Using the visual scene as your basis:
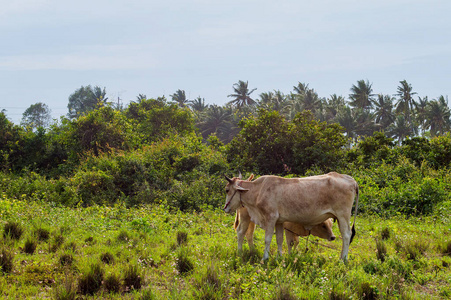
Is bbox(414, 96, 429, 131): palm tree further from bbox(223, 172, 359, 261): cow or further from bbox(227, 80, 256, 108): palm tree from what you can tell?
bbox(223, 172, 359, 261): cow

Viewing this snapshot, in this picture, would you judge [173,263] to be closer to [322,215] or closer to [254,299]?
[254,299]

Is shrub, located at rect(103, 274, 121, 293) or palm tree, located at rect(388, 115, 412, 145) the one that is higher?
palm tree, located at rect(388, 115, 412, 145)

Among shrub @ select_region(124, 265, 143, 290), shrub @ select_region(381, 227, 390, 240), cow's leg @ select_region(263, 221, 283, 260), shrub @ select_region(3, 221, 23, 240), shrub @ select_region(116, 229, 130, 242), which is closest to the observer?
shrub @ select_region(124, 265, 143, 290)

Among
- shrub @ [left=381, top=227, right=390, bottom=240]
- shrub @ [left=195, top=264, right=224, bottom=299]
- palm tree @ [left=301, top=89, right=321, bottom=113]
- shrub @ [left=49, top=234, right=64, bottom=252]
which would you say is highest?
palm tree @ [left=301, top=89, right=321, bottom=113]

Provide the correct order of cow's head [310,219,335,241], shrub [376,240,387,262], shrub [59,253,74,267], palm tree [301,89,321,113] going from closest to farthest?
shrub [59,253,74,267]
shrub [376,240,387,262]
cow's head [310,219,335,241]
palm tree [301,89,321,113]

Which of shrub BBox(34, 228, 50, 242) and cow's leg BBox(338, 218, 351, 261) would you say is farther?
shrub BBox(34, 228, 50, 242)

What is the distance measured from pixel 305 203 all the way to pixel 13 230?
582 cm

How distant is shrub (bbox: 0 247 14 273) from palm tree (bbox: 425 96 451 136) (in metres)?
57.4

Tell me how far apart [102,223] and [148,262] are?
12.5ft

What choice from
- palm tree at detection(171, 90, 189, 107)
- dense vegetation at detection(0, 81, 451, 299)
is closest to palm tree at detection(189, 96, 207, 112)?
palm tree at detection(171, 90, 189, 107)

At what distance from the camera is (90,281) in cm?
580

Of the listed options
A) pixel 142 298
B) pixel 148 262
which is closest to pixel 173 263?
pixel 148 262

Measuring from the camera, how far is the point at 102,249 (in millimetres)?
7680

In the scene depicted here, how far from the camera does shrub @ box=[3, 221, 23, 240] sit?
8.38 metres
